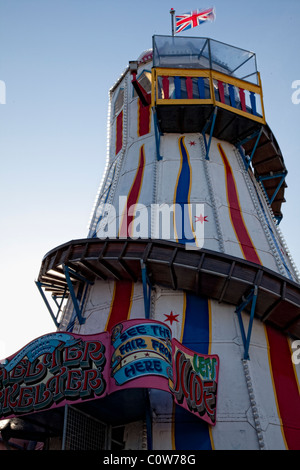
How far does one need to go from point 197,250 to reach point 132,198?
6654 mm

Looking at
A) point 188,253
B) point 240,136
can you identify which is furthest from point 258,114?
point 188,253

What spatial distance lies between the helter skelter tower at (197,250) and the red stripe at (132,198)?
0.22ft

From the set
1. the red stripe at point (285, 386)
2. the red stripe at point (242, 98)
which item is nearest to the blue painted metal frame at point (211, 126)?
the red stripe at point (242, 98)

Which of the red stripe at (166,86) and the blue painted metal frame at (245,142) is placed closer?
the red stripe at (166,86)

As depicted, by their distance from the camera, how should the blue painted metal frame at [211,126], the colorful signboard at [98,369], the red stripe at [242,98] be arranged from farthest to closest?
1. the red stripe at [242,98]
2. the blue painted metal frame at [211,126]
3. the colorful signboard at [98,369]

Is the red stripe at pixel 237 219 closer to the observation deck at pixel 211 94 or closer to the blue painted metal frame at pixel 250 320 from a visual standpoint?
the observation deck at pixel 211 94

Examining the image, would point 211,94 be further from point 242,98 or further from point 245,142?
point 245,142

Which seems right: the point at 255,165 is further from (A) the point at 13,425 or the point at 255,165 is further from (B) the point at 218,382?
(A) the point at 13,425

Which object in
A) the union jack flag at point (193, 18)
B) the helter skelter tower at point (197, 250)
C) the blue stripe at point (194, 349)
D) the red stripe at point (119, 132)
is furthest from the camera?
the red stripe at point (119, 132)

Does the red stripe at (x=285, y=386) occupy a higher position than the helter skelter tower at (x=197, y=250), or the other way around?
the helter skelter tower at (x=197, y=250)

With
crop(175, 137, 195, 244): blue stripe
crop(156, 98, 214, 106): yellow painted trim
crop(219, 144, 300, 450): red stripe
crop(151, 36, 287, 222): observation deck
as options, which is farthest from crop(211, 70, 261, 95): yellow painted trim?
crop(219, 144, 300, 450): red stripe

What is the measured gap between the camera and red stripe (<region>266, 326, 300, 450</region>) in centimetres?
1524

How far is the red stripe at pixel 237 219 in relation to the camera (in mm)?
20125

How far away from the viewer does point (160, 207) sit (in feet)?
70.0
